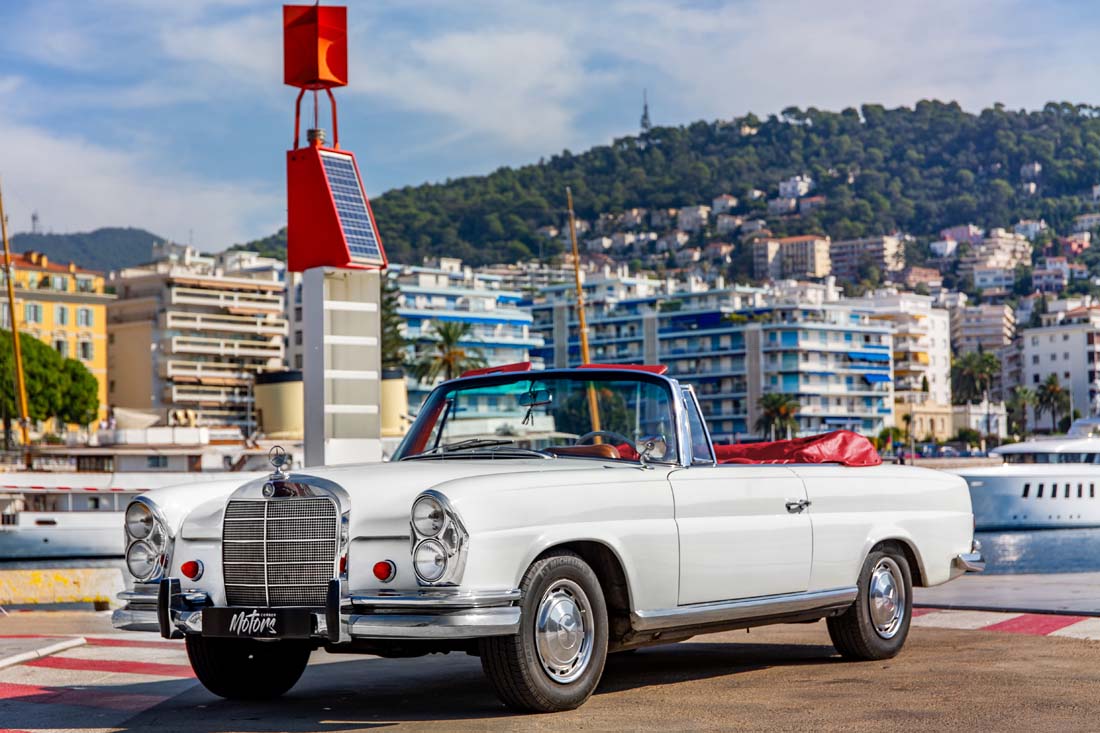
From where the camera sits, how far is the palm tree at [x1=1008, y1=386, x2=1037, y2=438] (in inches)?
7328

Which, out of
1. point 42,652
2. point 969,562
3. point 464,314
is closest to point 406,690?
point 42,652

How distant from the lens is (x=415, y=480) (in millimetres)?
7016

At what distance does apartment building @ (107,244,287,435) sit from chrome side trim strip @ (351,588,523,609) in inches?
4735

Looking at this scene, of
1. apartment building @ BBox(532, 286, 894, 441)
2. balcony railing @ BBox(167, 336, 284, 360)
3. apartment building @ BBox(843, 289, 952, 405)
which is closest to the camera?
balcony railing @ BBox(167, 336, 284, 360)

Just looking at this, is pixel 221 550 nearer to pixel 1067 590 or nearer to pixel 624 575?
pixel 624 575

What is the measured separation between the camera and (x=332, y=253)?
84.3 feet

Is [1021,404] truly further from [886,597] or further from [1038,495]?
[886,597]

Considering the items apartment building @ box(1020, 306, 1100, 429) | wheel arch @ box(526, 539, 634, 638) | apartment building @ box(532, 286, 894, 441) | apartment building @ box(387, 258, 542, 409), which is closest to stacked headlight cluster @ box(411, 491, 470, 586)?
wheel arch @ box(526, 539, 634, 638)

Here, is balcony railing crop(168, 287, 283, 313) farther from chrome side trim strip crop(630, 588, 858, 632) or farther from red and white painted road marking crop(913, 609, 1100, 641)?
chrome side trim strip crop(630, 588, 858, 632)

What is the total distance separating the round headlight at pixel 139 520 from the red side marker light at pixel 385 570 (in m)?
1.43

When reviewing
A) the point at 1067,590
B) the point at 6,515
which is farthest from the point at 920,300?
the point at 1067,590

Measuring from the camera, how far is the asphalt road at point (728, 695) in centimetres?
681

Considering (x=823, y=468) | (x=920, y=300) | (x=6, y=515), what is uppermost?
(x=920, y=300)

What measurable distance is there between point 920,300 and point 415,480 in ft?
654
